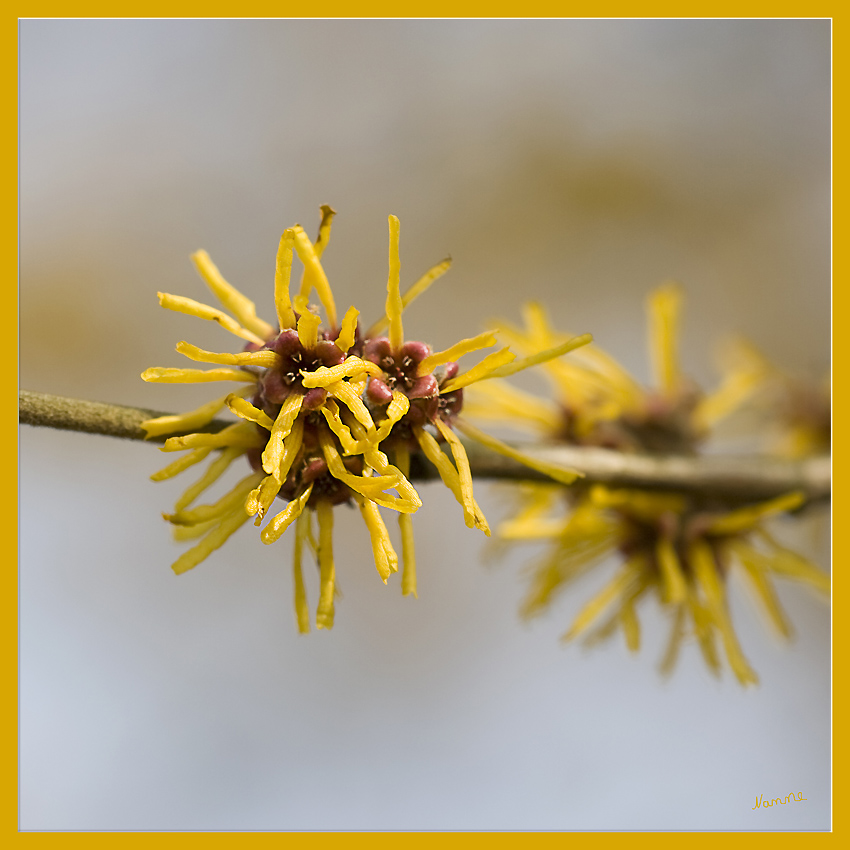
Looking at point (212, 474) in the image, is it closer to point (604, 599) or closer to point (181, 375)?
point (181, 375)

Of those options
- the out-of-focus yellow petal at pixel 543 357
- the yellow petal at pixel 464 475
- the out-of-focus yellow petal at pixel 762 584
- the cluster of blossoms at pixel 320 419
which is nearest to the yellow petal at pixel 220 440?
the cluster of blossoms at pixel 320 419

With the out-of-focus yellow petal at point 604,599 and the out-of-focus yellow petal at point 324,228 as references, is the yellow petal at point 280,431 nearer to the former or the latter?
the out-of-focus yellow petal at point 324,228

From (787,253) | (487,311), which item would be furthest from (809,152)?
(487,311)

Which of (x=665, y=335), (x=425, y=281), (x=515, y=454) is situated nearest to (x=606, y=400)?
(x=665, y=335)

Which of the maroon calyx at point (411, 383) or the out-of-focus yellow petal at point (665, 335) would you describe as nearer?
the maroon calyx at point (411, 383)

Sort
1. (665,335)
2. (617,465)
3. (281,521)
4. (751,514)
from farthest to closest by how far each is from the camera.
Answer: (665,335) < (751,514) < (617,465) < (281,521)
